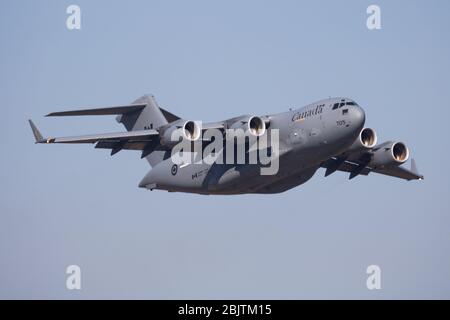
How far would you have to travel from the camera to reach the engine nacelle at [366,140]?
87.1ft

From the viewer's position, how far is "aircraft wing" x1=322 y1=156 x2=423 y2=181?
28203 millimetres

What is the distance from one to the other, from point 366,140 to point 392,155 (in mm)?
1665

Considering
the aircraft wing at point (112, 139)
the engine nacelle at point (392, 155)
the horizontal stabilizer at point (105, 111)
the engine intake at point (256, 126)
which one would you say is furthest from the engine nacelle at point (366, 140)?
the horizontal stabilizer at point (105, 111)

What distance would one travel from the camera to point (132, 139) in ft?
88.9

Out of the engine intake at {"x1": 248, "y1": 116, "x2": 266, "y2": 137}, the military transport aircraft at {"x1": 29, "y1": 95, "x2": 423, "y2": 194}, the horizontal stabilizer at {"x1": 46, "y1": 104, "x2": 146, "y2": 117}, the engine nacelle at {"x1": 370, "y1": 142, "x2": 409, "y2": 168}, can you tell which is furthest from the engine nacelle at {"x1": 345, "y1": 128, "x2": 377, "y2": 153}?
the horizontal stabilizer at {"x1": 46, "y1": 104, "x2": 146, "y2": 117}

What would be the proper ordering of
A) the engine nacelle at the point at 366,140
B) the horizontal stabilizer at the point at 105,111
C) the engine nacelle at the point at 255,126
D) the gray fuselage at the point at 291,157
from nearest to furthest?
the gray fuselage at the point at 291,157 < the engine nacelle at the point at 255,126 < the engine nacelle at the point at 366,140 < the horizontal stabilizer at the point at 105,111

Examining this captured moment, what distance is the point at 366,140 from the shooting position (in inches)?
1049

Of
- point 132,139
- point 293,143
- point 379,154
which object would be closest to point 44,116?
point 132,139

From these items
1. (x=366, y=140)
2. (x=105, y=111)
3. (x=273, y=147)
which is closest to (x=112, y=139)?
(x=105, y=111)

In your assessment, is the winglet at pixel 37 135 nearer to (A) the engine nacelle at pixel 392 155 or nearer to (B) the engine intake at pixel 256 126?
(B) the engine intake at pixel 256 126
